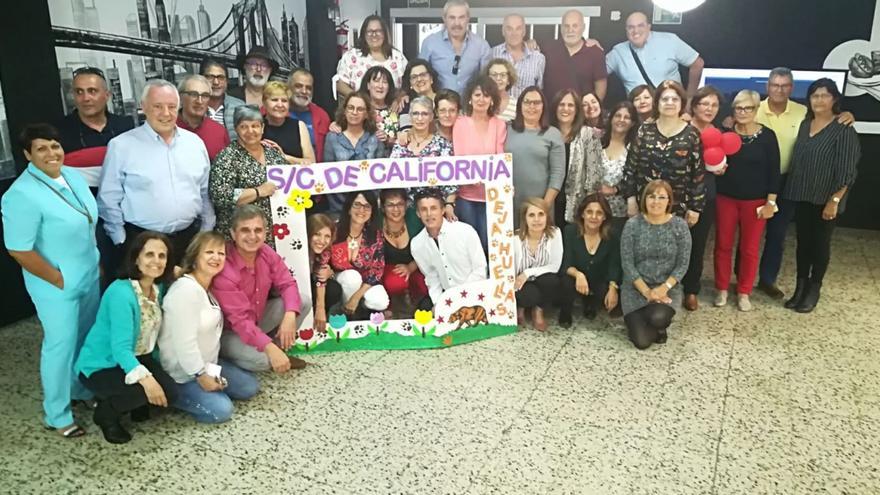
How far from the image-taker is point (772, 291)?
479cm

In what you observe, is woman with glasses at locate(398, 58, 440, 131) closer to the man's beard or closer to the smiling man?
the man's beard

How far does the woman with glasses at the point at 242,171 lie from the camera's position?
3.62 metres

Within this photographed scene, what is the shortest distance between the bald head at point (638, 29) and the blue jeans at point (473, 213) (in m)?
2.01

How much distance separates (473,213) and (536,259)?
0.47 meters

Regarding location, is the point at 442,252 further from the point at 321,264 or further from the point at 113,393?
the point at 113,393

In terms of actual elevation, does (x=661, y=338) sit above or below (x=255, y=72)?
below

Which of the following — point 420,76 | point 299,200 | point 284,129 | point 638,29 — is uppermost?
point 638,29

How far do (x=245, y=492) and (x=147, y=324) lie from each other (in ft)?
2.93

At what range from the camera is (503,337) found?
407 centimetres

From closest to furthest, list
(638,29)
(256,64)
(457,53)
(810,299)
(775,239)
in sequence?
1. (256,64)
2. (810,299)
3. (775,239)
4. (457,53)
5. (638,29)

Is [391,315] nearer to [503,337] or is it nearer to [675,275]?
[503,337]

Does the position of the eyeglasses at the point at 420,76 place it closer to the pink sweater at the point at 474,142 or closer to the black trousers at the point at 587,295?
the pink sweater at the point at 474,142

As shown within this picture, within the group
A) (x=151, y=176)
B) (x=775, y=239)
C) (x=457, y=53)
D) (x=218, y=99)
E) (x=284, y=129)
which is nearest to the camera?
(x=151, y=176)

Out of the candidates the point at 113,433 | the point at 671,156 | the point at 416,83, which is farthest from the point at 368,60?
the point at 113,433
